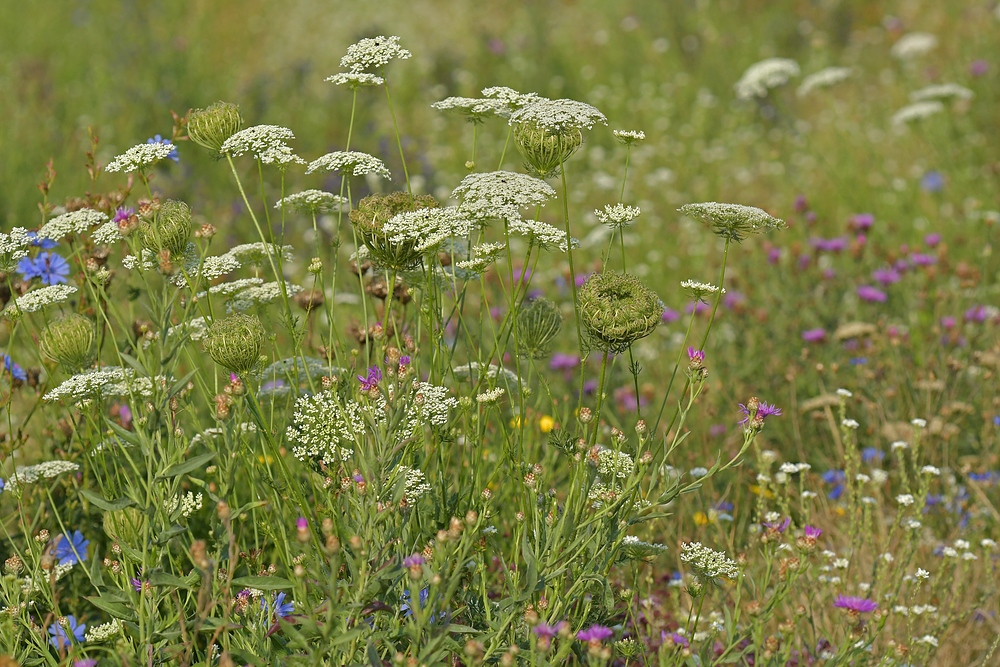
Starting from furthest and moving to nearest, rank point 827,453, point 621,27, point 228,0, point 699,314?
1. point 228,0
2. point 621,27
3. point 699,314
4. point 827,453

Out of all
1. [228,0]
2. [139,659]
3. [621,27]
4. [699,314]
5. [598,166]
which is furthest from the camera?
[228,0]

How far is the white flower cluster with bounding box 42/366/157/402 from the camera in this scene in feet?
6.16

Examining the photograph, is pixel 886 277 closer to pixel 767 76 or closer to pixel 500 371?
pixel 767 76

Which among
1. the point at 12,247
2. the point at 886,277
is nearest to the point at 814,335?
the point at 886,277

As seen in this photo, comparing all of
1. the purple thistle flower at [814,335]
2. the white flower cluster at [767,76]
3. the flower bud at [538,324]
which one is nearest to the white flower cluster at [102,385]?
the flower bud at [538,324]

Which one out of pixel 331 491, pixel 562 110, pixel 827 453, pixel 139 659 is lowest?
pixel 827 453

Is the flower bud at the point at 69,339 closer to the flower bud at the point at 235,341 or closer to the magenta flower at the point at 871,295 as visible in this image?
the flower bud at the point at 235,341

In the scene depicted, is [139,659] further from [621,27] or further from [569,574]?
[621,27]

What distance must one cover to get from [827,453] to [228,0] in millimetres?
9594

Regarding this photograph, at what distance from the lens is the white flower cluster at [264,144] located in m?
1.95

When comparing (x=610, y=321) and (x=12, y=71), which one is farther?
(x=12, y=71)

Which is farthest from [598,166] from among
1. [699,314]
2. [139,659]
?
[139,659]

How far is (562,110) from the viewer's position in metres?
1.86

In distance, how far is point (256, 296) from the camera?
2.24m
